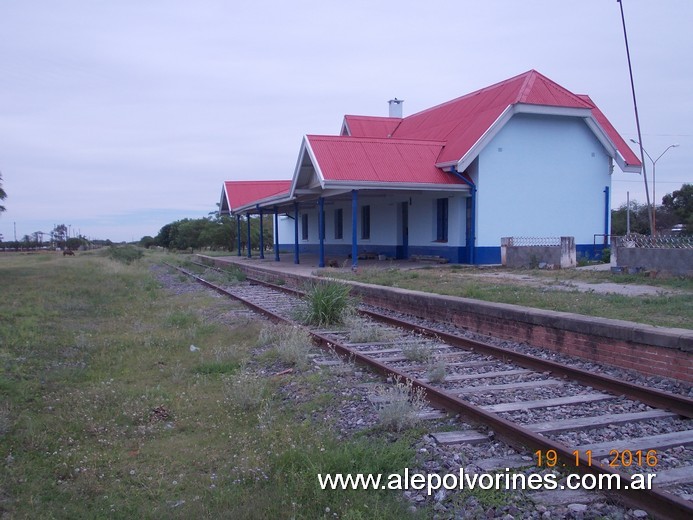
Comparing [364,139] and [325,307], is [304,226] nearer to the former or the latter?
[364,139]

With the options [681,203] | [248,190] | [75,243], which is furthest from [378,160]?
[75,243]

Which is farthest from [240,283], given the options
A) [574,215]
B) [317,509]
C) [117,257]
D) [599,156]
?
[117,257]

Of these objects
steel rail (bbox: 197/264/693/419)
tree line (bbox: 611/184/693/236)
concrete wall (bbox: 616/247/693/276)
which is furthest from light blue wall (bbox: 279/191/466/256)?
tree line (bbox: 611/184/693/236)

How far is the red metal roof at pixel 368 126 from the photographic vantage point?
32688mm

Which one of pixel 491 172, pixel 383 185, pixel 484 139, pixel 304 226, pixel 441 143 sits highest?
pixel 441 143

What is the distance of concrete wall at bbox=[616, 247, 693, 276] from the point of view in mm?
14546

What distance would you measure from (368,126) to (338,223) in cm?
567

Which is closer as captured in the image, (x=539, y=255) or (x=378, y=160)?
(x=539, y=255)

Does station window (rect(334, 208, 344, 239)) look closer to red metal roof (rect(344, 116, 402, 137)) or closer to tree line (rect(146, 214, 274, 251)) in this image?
red metal roof (rect(344, 116, 402, 137))

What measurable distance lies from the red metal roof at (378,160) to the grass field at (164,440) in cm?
1172

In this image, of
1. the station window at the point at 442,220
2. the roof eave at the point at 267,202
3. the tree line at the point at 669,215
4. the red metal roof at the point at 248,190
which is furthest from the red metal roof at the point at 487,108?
the tree line at the point at 669,215

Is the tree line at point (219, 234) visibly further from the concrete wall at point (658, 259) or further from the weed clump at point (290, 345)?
the weed clump at point (290, 345)

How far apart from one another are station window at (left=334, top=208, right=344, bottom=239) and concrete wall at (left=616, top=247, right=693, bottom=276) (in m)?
19.1

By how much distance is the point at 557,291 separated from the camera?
42.8ft
